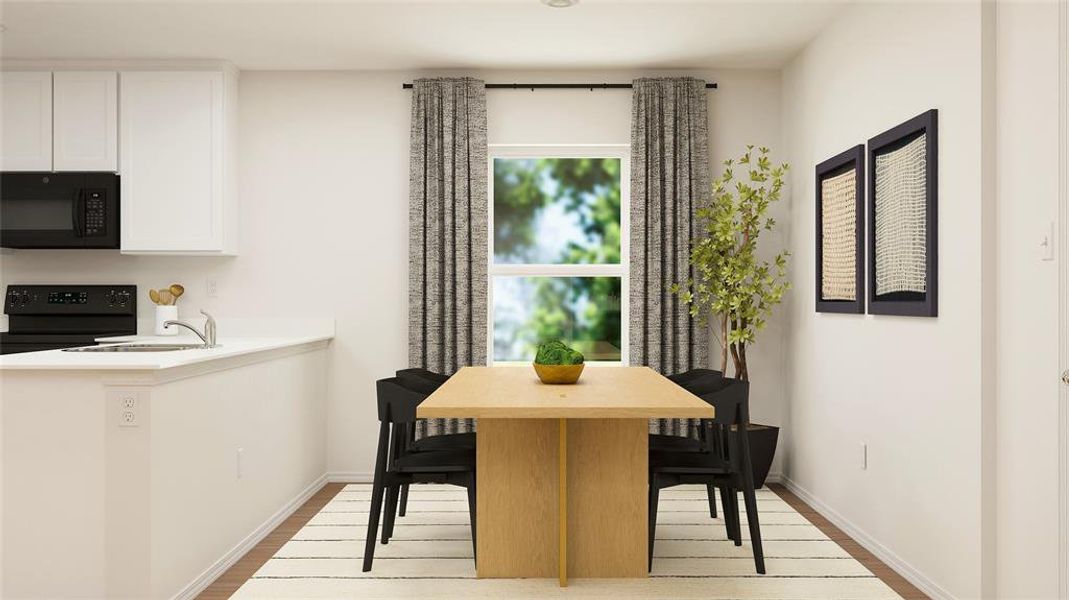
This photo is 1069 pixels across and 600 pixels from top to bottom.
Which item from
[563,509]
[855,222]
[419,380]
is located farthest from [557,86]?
[563,509]

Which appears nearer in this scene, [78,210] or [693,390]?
[693,390]

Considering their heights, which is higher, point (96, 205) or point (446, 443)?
point (96, 205)

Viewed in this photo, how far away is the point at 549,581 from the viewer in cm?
307

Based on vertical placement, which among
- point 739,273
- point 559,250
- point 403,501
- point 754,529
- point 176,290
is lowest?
point 403,501

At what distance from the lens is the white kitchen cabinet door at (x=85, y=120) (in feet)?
15.1

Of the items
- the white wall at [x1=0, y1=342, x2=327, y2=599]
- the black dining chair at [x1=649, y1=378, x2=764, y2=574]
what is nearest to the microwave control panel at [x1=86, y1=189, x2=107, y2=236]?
the white wall at [x1=0, y1=342, x2=327, y2=599]

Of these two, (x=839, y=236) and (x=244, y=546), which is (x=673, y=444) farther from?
(x=244, y=546)

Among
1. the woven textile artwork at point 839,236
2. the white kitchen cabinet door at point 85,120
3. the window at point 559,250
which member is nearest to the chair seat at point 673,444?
the woven textile artwork at point 839,236

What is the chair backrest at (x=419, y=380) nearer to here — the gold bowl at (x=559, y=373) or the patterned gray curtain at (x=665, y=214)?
the gold bowl at (x=559, y=373)

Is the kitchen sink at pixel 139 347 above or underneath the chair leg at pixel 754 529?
above

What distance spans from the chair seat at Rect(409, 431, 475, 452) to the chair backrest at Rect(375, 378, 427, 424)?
460 millimetres

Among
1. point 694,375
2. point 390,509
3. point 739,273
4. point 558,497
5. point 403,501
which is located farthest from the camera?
point 739,273

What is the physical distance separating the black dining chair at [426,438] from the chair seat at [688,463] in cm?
82

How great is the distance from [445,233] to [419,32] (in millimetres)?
1187
